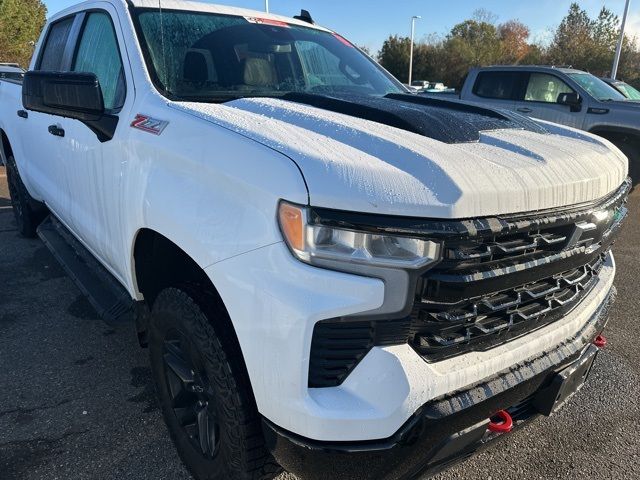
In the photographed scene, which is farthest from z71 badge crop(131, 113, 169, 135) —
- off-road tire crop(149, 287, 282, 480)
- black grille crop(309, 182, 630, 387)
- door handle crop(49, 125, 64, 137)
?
door handle crop(49, 125, 64, 137)

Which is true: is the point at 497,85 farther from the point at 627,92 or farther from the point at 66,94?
the point at 66,94

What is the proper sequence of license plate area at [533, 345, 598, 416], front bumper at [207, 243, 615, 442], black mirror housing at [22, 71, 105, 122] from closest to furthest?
1. front bumper at [207, 243, 615, 442]
2. license plate area at [533, 345, 598, 416]
3. black mirror housing at [22, 71, 105, 122]

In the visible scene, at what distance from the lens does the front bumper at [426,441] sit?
4.75 feet

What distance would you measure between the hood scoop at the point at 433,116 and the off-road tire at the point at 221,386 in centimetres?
95

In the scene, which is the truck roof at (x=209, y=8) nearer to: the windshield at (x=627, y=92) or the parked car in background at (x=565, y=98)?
the parked car in background at (x=565, y=98)

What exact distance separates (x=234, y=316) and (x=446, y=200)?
0.70 metres

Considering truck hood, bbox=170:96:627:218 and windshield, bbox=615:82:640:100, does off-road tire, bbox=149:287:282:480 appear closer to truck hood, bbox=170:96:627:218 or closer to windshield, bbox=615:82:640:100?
truck hood, bbox=170:96:627:218

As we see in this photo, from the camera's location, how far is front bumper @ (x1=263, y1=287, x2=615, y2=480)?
57.1 inches

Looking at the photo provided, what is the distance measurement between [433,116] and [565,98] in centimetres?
757

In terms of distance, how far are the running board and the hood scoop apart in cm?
128

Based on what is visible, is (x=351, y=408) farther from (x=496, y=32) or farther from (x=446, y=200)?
(x=496, y=32)

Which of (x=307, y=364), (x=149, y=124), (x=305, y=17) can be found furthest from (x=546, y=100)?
(x=307, y=364)

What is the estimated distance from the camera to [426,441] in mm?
1494

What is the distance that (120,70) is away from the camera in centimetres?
251
